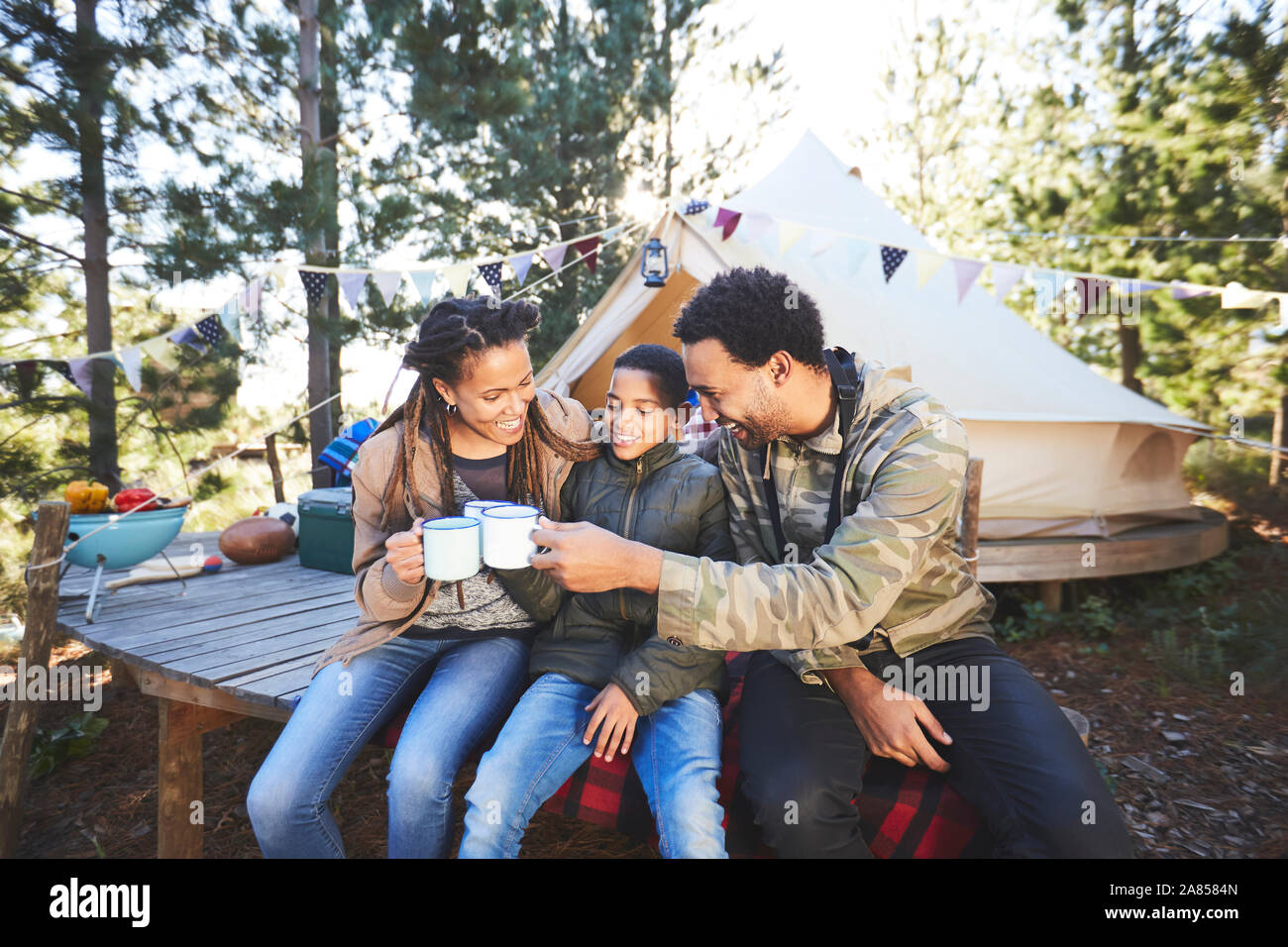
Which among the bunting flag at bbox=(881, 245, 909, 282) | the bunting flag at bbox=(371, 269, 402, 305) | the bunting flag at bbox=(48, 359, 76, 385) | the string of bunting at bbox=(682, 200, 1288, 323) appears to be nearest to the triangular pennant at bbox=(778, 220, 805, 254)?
the string of bunting at bbox=(682, 200, 1288, 323)

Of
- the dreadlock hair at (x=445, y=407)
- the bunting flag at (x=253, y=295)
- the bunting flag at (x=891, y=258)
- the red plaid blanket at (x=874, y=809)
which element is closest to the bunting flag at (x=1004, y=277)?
the bunting flag at (x=891, y=258)

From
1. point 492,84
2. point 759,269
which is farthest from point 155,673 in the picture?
point 492,84

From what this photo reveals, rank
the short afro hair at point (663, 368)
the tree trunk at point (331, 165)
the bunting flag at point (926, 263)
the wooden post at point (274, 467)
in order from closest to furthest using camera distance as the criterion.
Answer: the short afro hair at point (663, 368), the bunting flag at point (926, 263), the tree trunk at point (331, 165), the wooden post at point (274, 467)

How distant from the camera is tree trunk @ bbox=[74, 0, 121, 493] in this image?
14.4 ft

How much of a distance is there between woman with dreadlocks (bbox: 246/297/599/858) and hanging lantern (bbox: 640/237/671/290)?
3202 millimetres

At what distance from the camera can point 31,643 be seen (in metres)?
2.49

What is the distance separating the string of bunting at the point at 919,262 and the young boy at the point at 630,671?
9.11ft

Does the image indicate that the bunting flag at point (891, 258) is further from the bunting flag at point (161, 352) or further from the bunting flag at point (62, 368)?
the bunting flag at point (62, 368)

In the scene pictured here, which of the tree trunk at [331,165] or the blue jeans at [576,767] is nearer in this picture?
the blue jeans at [576,767]

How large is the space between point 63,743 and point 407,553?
2943 mm

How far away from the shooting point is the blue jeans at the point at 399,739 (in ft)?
5.16

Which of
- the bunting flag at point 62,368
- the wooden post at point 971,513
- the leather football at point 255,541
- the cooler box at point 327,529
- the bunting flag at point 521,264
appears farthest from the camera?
the bunting flag at point 521,264

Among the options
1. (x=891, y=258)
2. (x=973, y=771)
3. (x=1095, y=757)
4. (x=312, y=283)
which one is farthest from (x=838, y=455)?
(x=312, y=283)

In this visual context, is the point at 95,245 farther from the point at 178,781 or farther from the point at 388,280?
the point at 178,781
